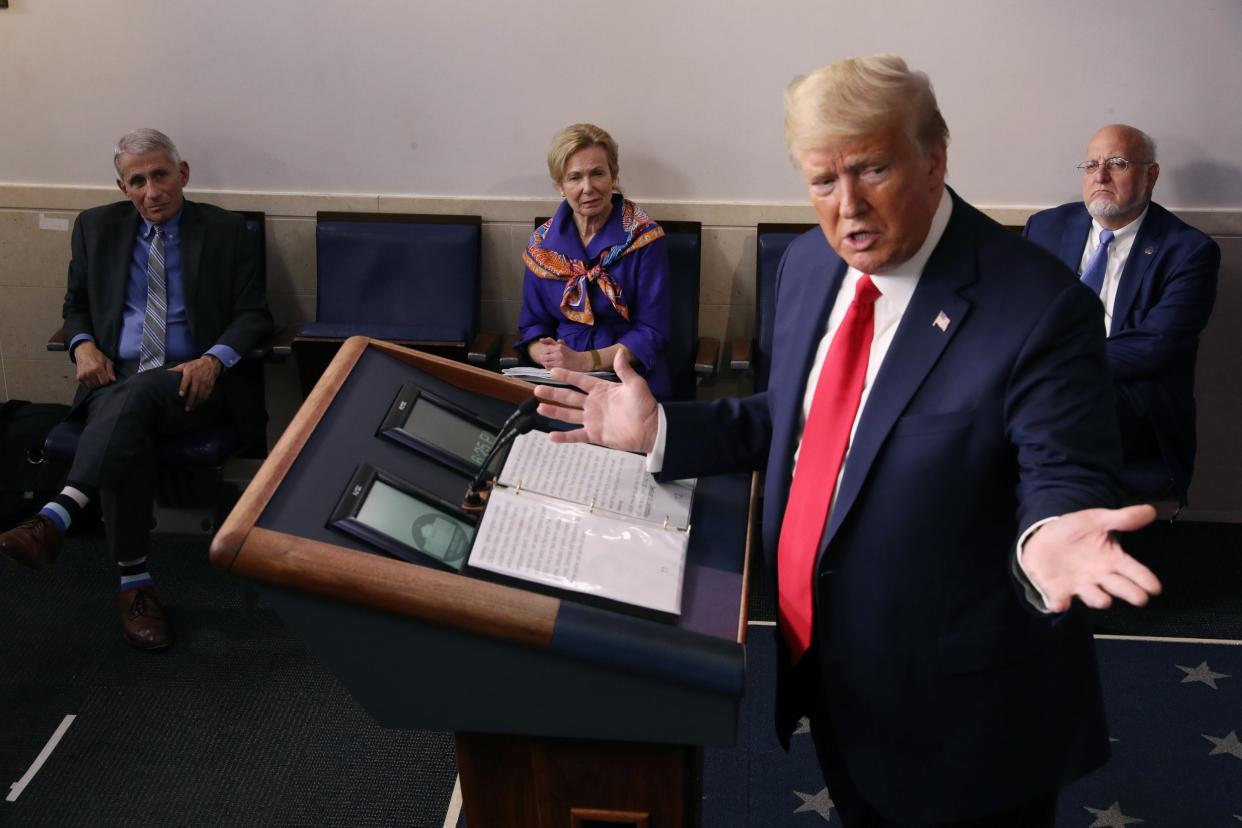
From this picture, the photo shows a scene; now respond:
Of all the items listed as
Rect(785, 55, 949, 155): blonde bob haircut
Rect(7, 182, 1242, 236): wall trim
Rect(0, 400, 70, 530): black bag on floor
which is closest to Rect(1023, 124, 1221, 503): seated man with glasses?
Rect(7, 182, 1242, 236): wall trim

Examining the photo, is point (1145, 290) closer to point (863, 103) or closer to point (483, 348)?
point (483, 348)

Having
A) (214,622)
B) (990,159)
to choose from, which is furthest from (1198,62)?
(214,622)

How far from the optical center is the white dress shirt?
3572 mm

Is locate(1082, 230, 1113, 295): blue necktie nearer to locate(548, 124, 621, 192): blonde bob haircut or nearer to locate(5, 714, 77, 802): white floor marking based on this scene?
locate(548, 124, 621, 192): blonde bob haircut

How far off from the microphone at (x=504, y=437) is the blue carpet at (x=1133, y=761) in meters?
1.32

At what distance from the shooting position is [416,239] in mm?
4082

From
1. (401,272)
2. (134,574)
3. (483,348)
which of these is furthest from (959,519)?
(401,272)

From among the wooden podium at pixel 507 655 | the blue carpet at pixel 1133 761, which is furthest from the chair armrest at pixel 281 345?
the wooden podium at pixel 507 655

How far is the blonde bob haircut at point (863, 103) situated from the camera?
1.40 metres

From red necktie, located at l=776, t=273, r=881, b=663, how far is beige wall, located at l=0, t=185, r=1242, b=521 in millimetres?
2542

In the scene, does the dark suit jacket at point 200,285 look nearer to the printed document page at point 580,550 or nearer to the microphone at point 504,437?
the microphone at point 504,437

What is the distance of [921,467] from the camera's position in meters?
1.43

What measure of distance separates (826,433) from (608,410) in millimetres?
354

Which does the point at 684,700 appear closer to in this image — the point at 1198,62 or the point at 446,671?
the point at 446,671
